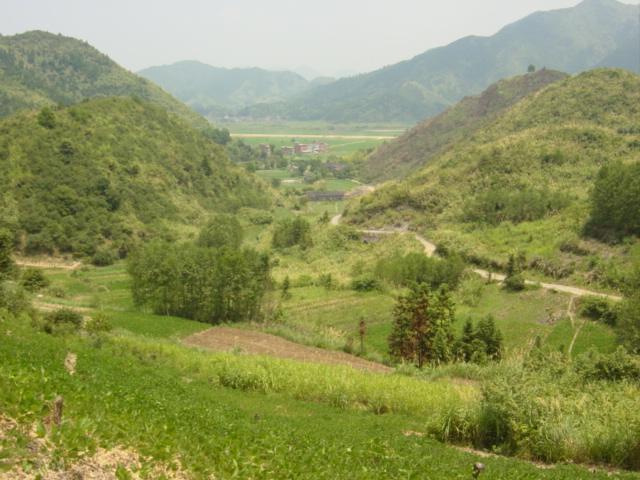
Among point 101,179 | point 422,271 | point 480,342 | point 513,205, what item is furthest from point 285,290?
point 101,179

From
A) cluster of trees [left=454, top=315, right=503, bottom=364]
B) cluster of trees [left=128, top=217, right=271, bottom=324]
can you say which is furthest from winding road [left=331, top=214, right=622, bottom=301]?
cluster of trees [left=128, top=217, right=271, bottom=324]

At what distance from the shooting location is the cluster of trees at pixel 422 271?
5906 centimetres

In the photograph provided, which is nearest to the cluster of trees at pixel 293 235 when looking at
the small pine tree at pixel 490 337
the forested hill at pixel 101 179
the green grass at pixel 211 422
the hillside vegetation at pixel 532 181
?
the hillside vegetation at pixel 532 181

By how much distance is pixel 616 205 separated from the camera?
57.3 m

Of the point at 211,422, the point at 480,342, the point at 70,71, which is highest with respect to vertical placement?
the point at 70,71

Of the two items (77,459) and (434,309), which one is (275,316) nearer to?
(434,309)

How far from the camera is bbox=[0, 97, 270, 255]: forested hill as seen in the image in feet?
250

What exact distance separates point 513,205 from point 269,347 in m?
51.3

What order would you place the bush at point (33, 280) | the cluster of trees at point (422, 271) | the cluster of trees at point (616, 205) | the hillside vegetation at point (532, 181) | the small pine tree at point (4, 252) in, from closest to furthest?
the small pine tree at point (4, 252)
the bush at point (33, 280)
the cluster of trees at point (616, 205)
the cluster of trees at point (422, 271)
the hillside vegetation at point (532, 181)

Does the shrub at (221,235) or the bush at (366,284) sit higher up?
the shrub at (221,235)

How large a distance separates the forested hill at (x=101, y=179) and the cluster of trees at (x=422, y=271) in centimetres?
3991

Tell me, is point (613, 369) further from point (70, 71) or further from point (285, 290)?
point (70, 71)

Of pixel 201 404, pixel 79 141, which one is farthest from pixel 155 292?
pixel 79 141

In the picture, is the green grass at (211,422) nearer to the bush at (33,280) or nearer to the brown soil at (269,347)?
the brown soil at (269,347)
